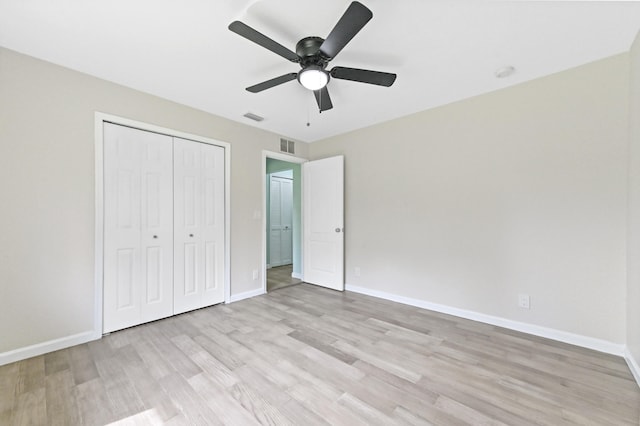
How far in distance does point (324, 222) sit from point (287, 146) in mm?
1390

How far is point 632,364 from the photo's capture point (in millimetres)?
1895

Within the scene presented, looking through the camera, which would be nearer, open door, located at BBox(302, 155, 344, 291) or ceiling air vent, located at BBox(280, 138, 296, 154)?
open door, located at BBox(302, 155, 344, 291)

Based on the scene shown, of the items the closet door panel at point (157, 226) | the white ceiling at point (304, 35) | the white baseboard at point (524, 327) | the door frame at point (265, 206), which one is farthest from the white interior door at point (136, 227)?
the white baseboard at point (524, 327)

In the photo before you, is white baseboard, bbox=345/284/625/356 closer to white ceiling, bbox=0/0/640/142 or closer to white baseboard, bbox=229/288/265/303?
white baseboard, bbox=229/288/265/303

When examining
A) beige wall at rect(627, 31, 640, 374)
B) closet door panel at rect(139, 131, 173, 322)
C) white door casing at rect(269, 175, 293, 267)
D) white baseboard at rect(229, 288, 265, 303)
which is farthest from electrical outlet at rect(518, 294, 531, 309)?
white door casing at rect(269, 175, 293, 267)

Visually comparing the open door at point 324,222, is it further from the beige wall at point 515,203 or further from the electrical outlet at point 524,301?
the electrical outlet at point 524,301

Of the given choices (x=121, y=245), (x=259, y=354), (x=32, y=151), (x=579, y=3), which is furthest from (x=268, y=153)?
(x=579, y=3)

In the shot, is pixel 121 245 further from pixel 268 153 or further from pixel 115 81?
pixel 268 153

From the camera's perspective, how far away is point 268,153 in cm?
393

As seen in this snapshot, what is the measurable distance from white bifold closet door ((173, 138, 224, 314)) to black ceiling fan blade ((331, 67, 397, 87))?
6.72 feet

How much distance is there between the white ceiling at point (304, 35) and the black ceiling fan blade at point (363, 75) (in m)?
0.28

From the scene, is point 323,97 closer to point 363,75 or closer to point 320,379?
point 363,75

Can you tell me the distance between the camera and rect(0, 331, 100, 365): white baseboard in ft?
6.61

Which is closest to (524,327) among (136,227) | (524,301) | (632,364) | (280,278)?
(524,301)
